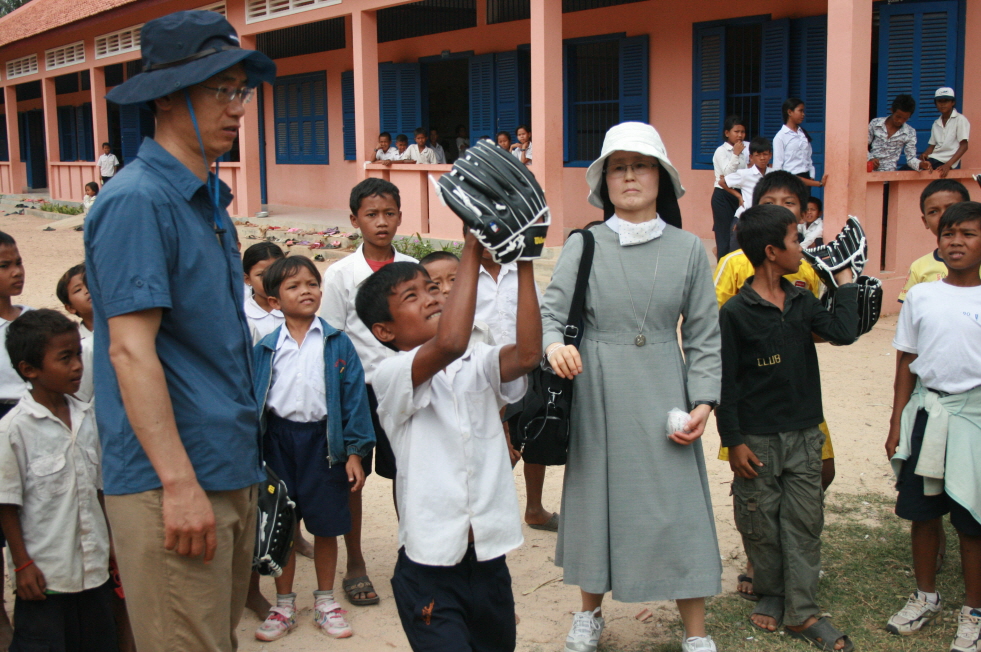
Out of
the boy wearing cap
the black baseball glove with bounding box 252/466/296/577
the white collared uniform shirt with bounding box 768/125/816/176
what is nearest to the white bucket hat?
the black baseball glove with bounding box 252/466/296/577

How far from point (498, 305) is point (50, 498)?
184cm

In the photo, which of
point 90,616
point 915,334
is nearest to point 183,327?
point 90,616

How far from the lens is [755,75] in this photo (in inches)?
409

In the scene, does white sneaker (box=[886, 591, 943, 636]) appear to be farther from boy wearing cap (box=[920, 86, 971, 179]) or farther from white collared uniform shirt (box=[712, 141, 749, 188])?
white collared uniform shirt (box=[712, 141, 749, 188])

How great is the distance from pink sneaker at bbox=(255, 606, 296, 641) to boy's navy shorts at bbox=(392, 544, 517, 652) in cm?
110

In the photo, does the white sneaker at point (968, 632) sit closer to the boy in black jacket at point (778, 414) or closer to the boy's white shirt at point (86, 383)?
the boy in black jacket at point (778, 414)

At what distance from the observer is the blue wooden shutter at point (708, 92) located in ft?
34.2

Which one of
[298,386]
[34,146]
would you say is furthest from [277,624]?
[34,146]

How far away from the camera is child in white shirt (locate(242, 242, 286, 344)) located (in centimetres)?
396

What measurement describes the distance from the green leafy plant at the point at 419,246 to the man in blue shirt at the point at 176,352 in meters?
8.53

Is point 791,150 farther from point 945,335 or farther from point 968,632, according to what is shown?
point 968,632

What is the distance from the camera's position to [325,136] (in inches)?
635

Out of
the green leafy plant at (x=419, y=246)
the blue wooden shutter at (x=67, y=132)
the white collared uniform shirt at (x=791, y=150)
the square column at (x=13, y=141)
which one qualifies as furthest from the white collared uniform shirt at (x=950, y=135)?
the blue wooden shutter at (x=67, y=132)

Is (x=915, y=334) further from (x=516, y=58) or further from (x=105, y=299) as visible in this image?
(x=516, y=58)
